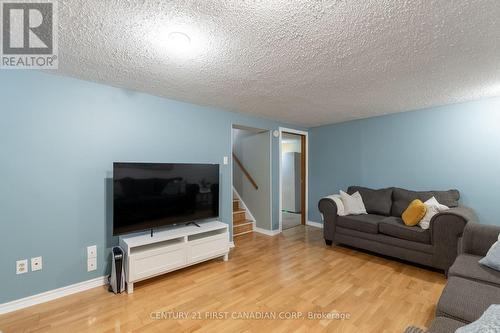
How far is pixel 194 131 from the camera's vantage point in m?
3.25

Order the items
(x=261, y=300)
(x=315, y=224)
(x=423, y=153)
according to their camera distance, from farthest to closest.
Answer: (x=315, y=224), (x=423, y=153), (x=261, y=300)

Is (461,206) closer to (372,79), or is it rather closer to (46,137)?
(372,79)

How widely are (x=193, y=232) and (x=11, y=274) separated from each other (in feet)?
5.38

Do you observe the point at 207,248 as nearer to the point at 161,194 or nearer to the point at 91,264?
the point at 161,194

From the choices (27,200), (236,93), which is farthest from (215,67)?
(27,200)

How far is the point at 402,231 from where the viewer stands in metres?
2.89

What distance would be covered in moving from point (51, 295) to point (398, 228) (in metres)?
3.96

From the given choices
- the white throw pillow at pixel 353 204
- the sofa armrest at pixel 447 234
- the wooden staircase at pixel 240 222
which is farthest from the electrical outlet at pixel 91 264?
the sofa armrest at pixel 447 234

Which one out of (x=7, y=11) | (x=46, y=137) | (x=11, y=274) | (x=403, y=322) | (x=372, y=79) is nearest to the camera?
(x=7, y=11)

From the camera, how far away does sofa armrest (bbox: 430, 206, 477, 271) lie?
249cm

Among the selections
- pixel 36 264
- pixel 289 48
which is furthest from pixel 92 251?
pixel 289 48

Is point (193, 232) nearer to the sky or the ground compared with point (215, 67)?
nearer to the ground

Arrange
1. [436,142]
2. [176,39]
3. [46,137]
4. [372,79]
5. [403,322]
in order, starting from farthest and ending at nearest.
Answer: [436,142]
[372,79]
[46,137]
[403,322]
[176,39]

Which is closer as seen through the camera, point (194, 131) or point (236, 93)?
point (236, 93)
